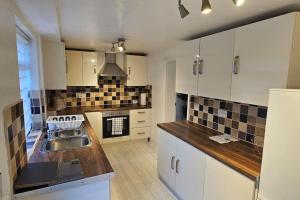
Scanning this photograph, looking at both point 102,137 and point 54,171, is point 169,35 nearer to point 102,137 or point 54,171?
point 54,171

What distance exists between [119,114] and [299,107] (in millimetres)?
3132

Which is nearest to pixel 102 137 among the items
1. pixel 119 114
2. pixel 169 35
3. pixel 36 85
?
pixel 119 114

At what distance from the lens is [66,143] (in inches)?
77.3

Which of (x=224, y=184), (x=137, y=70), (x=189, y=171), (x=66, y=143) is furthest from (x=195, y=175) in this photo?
(x=137, y=70)

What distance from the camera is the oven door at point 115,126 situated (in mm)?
3645

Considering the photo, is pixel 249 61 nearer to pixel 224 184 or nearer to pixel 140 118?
pixel 224 184

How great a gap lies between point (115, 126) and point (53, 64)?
1720 mm

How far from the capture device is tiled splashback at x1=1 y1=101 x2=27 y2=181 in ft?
3.27

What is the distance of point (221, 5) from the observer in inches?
51.9

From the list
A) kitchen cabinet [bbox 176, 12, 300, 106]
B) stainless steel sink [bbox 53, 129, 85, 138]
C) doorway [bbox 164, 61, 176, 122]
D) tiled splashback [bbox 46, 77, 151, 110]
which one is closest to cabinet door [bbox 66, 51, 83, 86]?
tiled splashback [bbox 46, 77, 151, 110]

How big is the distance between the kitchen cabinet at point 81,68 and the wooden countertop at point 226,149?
203 cm

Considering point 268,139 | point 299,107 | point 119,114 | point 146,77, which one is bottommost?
point 119,114

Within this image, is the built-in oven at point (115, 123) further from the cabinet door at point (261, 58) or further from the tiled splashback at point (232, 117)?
the cabinet door at point (261, 58)

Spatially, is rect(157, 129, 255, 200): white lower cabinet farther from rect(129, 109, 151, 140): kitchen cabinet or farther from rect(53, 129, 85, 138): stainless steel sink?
rect(129, 109, 151, 140): kitchen cabinet
